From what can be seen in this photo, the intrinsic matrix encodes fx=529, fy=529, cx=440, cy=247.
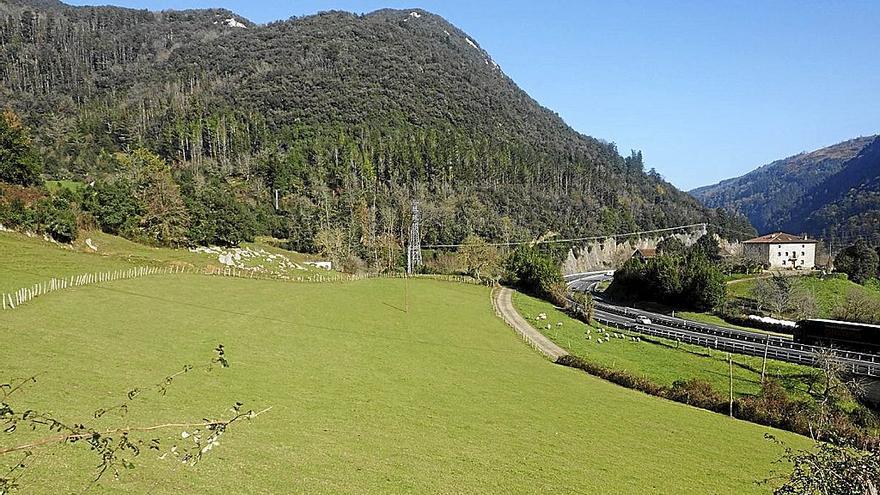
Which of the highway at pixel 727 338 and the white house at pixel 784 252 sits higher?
the white house at pixel 784 252

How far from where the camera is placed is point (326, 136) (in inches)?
4985

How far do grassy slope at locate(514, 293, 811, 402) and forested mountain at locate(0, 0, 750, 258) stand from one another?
47.4 meters

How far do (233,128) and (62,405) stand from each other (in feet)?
369

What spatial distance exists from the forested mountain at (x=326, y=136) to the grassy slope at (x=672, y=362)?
4740 centimetres

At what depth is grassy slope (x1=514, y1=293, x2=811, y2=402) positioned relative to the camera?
35750 millimetres

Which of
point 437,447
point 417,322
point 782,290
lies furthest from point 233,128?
point 437,447

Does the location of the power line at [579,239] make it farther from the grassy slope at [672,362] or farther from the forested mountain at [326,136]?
the grassy slope at [672,362]

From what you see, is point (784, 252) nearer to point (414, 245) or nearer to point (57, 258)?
point (414, 245)

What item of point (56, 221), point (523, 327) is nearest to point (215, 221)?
point (56, 221)

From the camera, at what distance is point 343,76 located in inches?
6594

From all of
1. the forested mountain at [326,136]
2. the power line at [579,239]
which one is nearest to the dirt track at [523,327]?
the power line at [579,239]

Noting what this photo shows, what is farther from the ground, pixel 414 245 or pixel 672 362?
pixel 414 245

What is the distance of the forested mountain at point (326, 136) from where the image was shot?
98.0 meters

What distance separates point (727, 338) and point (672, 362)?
1292 centimetres
